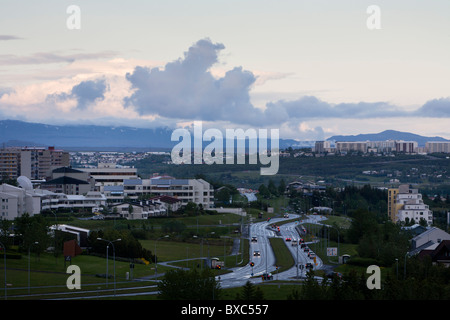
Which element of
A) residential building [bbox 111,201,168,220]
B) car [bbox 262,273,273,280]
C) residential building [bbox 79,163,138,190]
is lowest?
car [bbox 262,273,273,280]

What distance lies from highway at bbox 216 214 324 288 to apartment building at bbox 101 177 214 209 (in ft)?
33.0

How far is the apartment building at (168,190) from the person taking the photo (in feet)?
222

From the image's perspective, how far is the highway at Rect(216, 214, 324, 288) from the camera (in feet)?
101

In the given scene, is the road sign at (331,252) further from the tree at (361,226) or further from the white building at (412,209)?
the white building at (412,209)

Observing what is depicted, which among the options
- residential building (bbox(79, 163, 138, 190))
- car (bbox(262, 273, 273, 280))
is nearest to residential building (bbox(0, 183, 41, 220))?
car (bbox(262, 273, 273, 280))

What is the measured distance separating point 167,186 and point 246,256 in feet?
101

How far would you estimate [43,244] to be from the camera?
33312 millimetres

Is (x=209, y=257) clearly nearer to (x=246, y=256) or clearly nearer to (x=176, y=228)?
(x=246, y=256)

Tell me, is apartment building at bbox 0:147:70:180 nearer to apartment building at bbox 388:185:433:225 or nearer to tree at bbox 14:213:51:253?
apartment building at bbox 388:185:433:225

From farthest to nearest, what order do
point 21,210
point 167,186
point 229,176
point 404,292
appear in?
1. point 229,176
2. point 167,186
3. point 21,210
4. point 404,292

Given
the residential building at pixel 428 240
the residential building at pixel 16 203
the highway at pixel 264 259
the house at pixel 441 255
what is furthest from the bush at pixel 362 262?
the residential building at pixel 16 203

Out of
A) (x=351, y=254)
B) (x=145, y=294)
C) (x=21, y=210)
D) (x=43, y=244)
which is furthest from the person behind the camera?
(x=21, y=210)

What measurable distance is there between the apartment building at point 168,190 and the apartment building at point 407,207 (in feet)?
53.7
